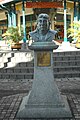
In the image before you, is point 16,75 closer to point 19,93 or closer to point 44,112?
point 19,93

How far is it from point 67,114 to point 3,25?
19232 millimetres

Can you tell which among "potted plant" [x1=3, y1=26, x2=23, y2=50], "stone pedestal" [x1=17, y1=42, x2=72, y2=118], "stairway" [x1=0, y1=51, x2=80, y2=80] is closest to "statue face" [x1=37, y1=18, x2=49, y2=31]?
"stone pedestal" [x1=17, y1=42, x2=72, y2=118]

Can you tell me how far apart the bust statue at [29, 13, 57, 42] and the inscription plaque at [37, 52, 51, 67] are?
31 cm

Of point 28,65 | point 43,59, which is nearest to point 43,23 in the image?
point 43,59

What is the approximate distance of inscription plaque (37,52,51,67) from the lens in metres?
6.10

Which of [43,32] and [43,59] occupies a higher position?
[43,32]

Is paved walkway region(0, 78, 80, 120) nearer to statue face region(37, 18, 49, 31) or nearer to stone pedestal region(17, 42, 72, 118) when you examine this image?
stone pedestal region(17, 42, 72, 118)

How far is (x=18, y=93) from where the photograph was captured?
837 centimetres

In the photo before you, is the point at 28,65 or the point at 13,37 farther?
the point at 13,37

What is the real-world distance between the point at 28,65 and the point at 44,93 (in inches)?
204

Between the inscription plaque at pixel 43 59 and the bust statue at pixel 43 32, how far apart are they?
312mm

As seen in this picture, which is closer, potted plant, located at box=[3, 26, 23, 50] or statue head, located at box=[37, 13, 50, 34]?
statue head, located at box=[37, 13, 50, 34]

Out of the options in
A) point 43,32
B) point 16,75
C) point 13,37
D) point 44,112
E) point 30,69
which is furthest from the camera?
point 13,37

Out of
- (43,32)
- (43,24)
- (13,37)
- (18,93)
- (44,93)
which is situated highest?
(43,24)
